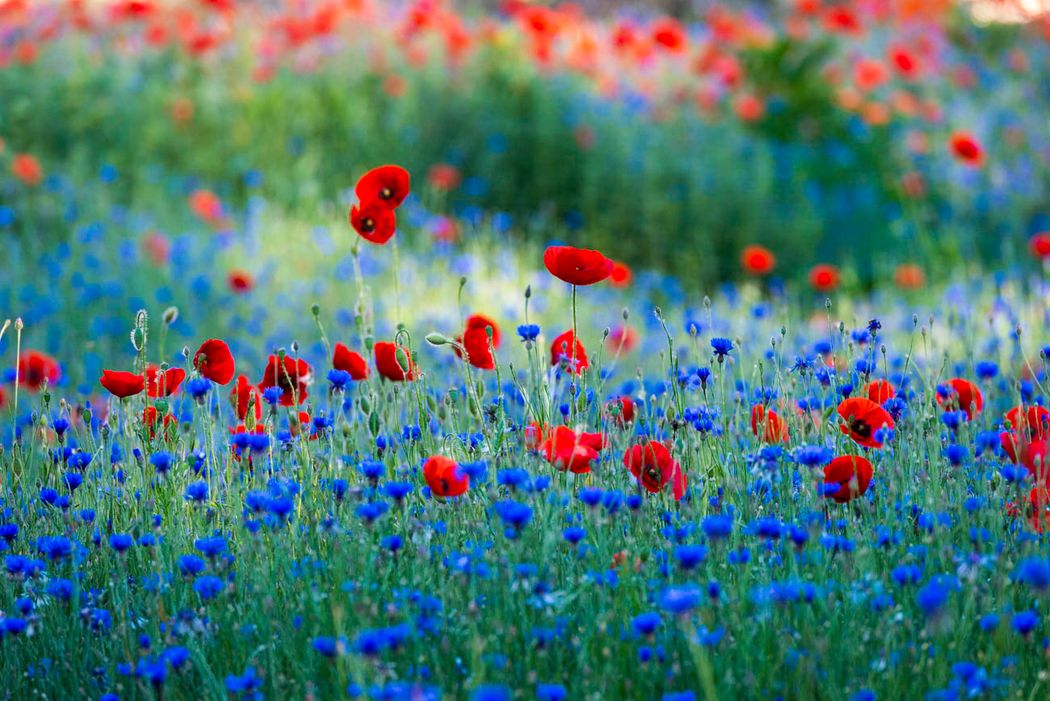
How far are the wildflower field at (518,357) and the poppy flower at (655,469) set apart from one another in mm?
→ 11

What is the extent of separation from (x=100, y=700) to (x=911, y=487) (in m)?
1.49

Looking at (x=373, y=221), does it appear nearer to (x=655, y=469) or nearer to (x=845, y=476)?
(x=655, y=469)

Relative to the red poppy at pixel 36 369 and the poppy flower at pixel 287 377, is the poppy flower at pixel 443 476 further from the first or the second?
the red poppy at pixel 36 369

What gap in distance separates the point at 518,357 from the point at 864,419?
2837 millimetres

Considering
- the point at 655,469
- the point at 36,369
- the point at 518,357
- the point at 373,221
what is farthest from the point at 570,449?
the point at 518,357

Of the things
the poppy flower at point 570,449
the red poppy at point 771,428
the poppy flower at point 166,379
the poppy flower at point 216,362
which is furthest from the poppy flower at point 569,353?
the poppy flower at point 166,379

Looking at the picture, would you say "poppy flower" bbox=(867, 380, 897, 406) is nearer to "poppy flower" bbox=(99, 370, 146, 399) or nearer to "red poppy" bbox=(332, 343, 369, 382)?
"red poppy" bbox=(332, 343, 369, 382)

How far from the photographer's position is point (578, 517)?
87.7 inches

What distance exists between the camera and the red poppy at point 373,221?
105 inches

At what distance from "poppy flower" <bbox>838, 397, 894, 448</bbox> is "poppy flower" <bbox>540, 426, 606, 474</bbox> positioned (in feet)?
1.50

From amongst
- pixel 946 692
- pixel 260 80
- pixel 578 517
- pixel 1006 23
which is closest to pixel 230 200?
pixel 260 80

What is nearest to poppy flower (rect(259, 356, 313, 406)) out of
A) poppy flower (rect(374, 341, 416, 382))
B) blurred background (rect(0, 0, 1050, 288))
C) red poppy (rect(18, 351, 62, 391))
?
poppy flower (rect(374, 341, 416, 382))

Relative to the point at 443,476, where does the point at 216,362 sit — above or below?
above

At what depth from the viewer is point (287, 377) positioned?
255 cm
